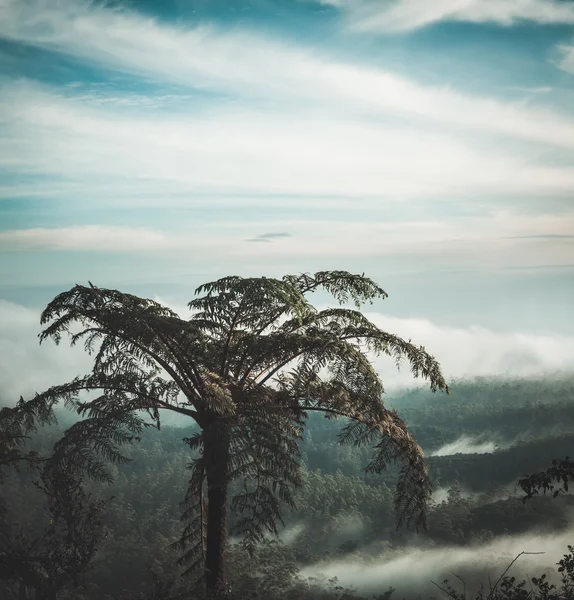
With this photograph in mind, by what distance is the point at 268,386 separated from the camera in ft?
27.6

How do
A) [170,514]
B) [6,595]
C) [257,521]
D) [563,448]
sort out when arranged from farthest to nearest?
[563,448]
[170,514]
[6,595]
[257,521]

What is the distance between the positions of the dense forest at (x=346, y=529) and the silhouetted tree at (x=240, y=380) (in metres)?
2.38

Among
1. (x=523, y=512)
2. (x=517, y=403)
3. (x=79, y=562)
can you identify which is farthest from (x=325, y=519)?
(x=517, y=403)

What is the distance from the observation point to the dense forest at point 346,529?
962 inches

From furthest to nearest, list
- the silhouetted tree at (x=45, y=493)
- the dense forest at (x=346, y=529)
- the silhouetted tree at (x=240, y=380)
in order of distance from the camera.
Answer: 1. the dense forest at (x=346, y=529)
2. the silhouetted tree at (x=45, y=493)
3. the silhouetted tree at (x=240, y=380)

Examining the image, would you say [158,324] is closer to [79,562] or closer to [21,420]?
[21,420]

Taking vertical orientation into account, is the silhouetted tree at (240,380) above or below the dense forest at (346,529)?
above

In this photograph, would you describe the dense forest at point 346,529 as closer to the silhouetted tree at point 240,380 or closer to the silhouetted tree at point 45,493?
the silhouetted tree at point 45,493

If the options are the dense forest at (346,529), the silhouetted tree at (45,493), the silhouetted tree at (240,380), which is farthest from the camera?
the dense forest at (346,529)

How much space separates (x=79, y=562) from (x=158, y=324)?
5.69 m

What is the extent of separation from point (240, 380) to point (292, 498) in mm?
1995

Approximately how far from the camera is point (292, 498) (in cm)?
884

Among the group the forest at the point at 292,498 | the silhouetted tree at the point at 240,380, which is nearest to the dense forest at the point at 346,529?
the forest at the point at 292,498

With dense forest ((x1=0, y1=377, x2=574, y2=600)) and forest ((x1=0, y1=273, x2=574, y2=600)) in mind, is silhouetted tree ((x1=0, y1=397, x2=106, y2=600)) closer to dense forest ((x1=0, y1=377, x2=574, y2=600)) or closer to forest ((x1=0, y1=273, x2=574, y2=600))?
forest ((x1=0, y1=273, x2=574, y2=600))
